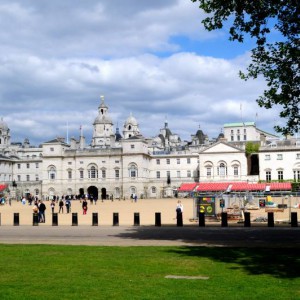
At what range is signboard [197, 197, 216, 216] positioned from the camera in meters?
35.5

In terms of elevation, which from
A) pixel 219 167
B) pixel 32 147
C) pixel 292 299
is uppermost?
pixel 32 147

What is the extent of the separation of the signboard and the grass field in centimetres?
1718

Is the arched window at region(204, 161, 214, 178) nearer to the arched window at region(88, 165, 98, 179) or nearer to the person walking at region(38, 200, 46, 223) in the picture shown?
the arched window at region(88, 165, 98, 179)

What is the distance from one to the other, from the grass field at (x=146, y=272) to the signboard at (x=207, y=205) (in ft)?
56.4

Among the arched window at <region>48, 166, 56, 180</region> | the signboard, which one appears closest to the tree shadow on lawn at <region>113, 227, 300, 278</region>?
the signboard

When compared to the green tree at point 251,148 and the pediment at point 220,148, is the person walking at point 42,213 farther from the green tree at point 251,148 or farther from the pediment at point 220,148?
the green tree at point 251,148

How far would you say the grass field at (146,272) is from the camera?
1095cm

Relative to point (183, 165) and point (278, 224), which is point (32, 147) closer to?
point (183, 165)

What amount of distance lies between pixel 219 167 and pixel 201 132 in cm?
5721

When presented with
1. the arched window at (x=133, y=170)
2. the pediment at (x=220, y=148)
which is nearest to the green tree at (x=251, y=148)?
the pediment at (x=220, y=148)

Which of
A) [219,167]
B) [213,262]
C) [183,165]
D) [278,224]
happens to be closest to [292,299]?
[213,262]

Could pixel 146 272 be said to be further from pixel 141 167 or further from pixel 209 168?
pixel 141 167

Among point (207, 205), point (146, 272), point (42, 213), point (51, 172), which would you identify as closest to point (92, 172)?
point (51, 172)

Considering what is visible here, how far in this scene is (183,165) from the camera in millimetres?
112188
